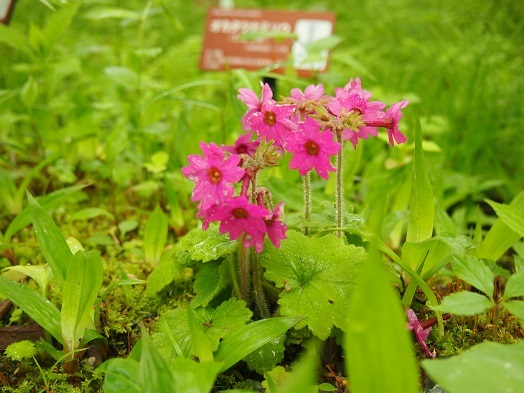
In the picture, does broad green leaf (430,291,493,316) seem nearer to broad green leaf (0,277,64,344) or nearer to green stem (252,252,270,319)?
green stem (252,252,270,319)

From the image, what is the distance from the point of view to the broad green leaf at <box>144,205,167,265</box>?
1.64 m

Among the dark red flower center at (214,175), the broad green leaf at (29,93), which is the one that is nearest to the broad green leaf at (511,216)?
the dark red flower center at (214,175)

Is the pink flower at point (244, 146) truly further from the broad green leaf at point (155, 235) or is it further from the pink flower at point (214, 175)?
the broad green leaf at point (155, 235)

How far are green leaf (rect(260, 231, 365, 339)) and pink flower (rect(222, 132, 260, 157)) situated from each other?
0.83 ft

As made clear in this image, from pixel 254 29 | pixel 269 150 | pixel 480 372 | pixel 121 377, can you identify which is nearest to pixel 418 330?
pixel 480 372

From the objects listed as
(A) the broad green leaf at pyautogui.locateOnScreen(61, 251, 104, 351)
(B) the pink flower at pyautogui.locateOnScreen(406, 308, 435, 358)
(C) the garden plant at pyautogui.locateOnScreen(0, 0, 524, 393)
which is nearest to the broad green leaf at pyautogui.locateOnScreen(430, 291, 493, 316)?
(C) the garden plant at pyautogui.locateOnScreen(0, 0, 524, 393)

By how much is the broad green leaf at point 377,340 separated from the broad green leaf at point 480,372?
65 millimetres

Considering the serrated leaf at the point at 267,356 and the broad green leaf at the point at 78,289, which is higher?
the broad green leaf at the point at 78,289

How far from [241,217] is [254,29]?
6.15 feet

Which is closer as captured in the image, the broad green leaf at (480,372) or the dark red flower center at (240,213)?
the broad green leaf at (480,372)

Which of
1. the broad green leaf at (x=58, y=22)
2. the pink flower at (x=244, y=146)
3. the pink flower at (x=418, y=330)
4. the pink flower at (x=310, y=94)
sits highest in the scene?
the broad green leaf at (x=58, y=22)

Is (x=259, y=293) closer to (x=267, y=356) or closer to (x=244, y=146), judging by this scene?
(x=267, y=356)

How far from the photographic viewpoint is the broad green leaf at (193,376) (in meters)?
0.93

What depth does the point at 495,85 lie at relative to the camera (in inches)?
110
